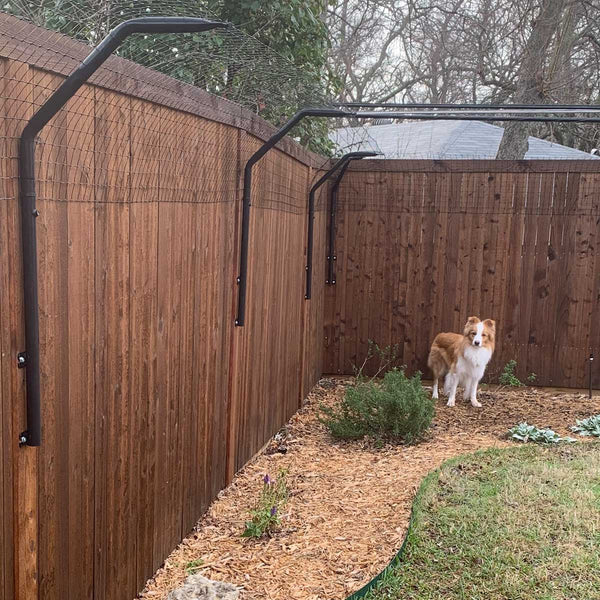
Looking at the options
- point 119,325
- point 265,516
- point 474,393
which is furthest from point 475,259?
point 119,325

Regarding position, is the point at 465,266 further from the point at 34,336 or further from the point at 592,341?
the point at 34,336

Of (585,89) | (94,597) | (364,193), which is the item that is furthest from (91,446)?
(585,89)

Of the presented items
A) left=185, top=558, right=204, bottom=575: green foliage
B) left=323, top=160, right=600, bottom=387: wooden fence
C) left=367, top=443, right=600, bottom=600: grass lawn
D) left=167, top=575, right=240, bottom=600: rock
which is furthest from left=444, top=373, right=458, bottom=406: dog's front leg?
left=167, top=575, right=240, bottom=600: rock

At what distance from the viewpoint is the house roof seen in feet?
41.4

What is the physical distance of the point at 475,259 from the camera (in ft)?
26.0

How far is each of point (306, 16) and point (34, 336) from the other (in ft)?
24.4

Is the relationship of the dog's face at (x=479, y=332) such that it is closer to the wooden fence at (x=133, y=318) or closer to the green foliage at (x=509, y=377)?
the green foliage at (x=509, y=377)

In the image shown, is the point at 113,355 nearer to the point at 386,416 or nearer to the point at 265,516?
the point at 265,516

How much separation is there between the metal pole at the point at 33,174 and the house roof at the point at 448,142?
34.3 ft

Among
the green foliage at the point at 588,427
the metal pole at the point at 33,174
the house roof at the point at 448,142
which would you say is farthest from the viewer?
the house roof at the point at 448,142

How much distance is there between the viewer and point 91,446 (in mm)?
2541

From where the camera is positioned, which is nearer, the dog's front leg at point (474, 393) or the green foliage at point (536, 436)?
the green foliage at point (536, 436)

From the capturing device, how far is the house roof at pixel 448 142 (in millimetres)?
12625

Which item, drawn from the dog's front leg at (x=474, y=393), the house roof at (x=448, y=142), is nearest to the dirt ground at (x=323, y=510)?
the dog's front leg at (x=474, y=393)
